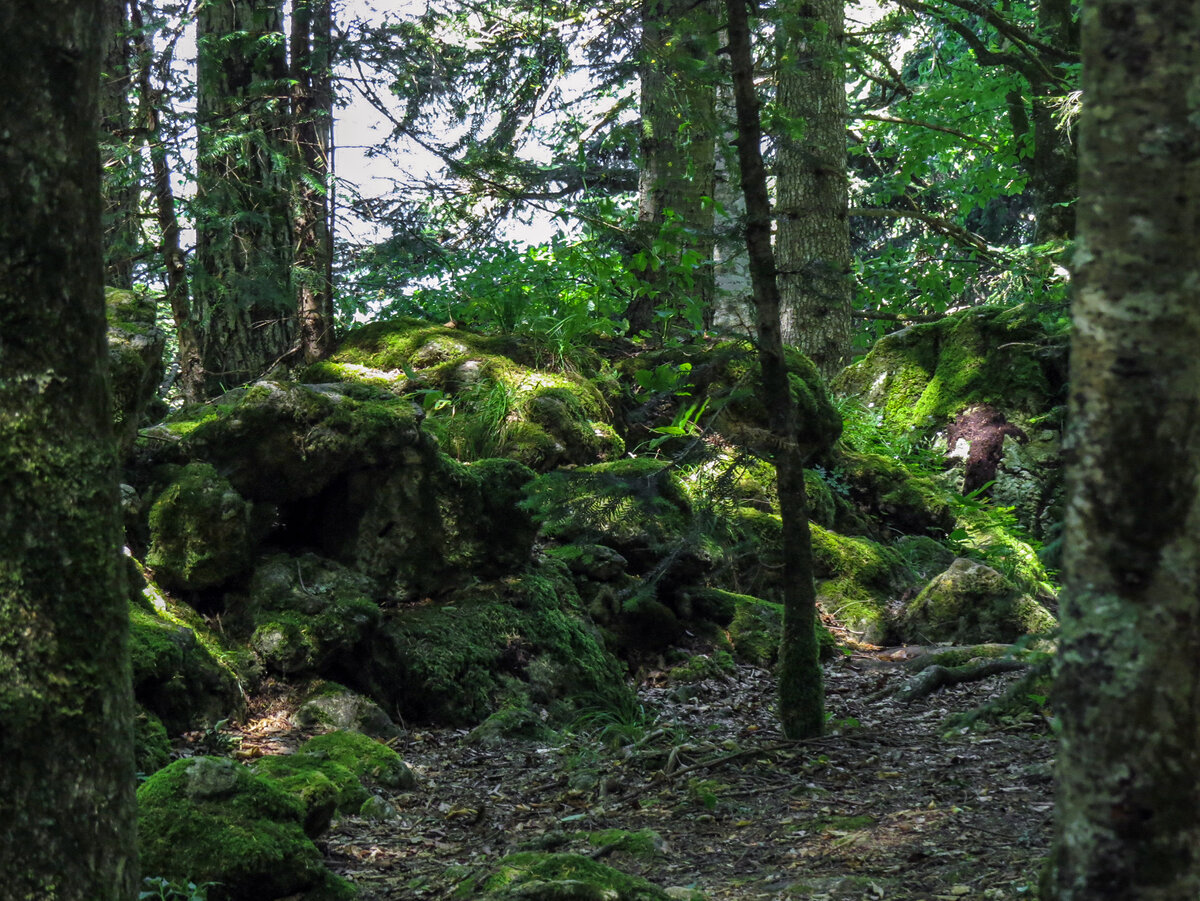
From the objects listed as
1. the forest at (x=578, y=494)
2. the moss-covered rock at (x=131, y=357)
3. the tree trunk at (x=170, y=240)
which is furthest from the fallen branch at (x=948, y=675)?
the tree trunk at (x=170, y=240)

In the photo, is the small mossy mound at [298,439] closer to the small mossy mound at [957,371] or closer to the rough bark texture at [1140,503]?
the rough bark texture at [1140,503]

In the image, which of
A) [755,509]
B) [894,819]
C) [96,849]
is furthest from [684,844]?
[755,509]

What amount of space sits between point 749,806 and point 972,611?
14.4ft

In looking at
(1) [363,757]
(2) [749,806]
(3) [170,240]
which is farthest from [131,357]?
(3) [170,240]

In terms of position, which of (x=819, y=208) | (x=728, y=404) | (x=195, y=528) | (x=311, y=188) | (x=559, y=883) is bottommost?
(x=559, y=883)

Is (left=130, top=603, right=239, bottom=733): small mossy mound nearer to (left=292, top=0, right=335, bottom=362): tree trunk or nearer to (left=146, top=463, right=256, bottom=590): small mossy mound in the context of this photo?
(left=146, top=463, right=256, bottom=590): small mossy mound

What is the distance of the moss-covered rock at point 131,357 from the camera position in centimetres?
555

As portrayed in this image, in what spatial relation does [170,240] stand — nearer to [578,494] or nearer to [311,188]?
[311,188]

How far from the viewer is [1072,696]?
6.45 feet

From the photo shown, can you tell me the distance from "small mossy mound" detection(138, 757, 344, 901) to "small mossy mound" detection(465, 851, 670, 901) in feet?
2.11

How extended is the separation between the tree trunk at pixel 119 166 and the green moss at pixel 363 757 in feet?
17.3

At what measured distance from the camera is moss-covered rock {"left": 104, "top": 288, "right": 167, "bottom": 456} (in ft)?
18.2

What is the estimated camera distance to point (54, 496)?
253 centimetres

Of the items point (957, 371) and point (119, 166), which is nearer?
point (119, 166)
